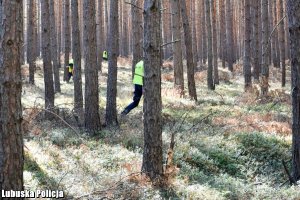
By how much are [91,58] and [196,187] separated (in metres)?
4.88

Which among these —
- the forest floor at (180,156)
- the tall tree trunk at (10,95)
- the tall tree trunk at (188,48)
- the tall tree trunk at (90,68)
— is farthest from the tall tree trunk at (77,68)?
the tall tree trunk at (10,95)

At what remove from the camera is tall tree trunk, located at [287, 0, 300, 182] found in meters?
6.56

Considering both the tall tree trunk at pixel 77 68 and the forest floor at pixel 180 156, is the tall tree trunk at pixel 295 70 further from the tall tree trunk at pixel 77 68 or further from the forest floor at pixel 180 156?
the tall tree trunk at pixel 77 68

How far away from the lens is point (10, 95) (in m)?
4.14

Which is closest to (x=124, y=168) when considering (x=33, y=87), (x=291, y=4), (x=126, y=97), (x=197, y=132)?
(x=197, y=132)

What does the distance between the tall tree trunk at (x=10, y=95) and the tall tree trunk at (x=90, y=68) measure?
587 centimetres

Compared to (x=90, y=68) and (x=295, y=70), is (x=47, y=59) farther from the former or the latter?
(x=295, y=70)

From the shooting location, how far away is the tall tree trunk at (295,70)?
21.5 feet

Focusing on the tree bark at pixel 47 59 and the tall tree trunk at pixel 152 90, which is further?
the tree bark at pixel 47 59

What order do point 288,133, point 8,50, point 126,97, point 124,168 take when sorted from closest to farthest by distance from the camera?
1. point 8,50
2. point 124,168
3. point 288,133
4. point 126,97

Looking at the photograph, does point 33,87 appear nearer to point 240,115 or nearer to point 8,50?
point 240,115

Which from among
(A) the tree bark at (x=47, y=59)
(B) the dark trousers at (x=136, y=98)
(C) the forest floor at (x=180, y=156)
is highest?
(A) the tree bark at (x=47, y=59)

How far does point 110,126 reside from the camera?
10.9 meters

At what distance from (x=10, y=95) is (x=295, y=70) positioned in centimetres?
459
